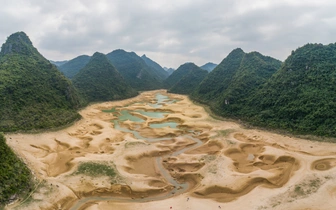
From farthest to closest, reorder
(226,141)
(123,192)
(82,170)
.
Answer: (226,141) → (82,170) → (123,192)

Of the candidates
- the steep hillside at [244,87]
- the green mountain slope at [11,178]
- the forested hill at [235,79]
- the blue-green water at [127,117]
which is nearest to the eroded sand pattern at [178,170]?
the green mountain slope at [11,178]

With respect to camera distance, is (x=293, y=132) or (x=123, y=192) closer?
(x=123, y=192)

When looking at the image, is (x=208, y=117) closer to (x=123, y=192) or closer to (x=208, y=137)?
(x=208, y=137)

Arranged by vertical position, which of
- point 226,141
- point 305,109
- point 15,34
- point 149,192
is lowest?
point 149,192

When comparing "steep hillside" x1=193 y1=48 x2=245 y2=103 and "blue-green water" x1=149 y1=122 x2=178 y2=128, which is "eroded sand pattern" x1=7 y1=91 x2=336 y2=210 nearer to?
"blue-green water" x1=149 y1=122 x2=178 y2=128

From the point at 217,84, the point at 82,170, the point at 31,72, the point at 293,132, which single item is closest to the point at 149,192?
the point at 82,170

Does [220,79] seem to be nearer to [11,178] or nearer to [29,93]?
[29,93]

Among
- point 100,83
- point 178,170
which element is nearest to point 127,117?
point 178,170

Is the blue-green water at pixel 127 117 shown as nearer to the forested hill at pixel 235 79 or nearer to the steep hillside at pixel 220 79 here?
the forested hill at pixel 235 79

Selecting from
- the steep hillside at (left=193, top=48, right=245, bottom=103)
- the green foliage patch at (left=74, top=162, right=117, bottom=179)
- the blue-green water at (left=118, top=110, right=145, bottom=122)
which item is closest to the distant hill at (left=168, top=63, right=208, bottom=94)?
the steep hillside at (left=193, top=48, right=245, bottom=103)
